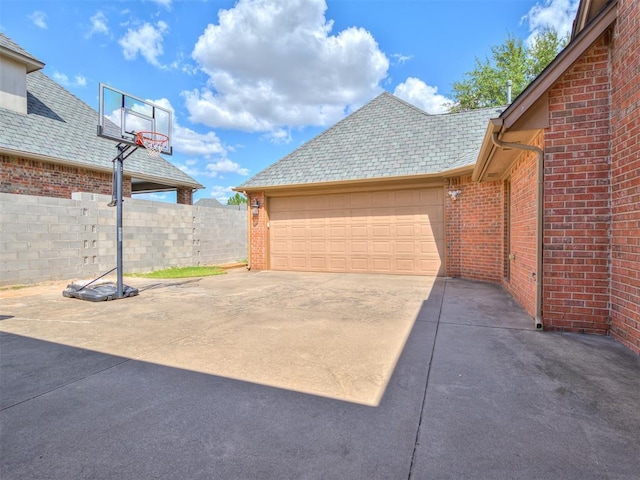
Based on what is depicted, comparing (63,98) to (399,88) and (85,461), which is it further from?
(399,88)

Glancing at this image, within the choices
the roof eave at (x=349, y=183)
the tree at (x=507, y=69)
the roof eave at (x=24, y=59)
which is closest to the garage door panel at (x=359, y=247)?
the roof eave at (x=349, y=183)

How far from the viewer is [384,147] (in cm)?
1041

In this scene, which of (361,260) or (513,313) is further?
(361,260)

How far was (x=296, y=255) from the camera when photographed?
11000mm

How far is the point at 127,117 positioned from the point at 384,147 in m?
6.97

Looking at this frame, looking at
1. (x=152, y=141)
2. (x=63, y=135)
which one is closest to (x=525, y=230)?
(x=152, y=141)

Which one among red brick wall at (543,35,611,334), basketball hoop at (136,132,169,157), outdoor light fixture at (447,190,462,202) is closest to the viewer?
red brick wall at (543,35,611,334)

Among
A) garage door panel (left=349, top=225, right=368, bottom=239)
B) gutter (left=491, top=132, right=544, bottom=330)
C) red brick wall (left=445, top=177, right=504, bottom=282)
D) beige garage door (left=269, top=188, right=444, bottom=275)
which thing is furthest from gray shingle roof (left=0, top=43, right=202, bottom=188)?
gutter (left=491, top=132, right=544, bottom=330)

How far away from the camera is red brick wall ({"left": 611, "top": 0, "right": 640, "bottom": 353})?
10.9 feet

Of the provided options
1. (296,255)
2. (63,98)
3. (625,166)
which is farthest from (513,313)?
(63,98)

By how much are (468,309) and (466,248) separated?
3761 mm

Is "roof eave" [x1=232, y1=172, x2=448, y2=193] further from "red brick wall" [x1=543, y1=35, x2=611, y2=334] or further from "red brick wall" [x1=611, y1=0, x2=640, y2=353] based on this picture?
"red brick wall" [x1=611, y1=0, x2=640, y2=353]

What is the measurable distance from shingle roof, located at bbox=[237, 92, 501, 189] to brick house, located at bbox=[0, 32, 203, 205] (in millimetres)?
4917

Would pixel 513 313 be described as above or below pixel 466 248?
below
